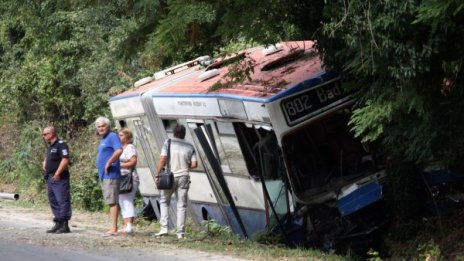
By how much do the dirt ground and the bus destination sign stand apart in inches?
96.8

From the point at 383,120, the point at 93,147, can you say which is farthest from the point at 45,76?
the point at 383,120

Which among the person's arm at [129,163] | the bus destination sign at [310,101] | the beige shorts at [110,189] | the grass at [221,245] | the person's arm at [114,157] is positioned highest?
the bus destination sign at [310,101]

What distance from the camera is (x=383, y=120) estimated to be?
1046 centimetres

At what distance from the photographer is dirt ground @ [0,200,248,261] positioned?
11.3 metres

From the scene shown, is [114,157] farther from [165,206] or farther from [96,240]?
[96,240]

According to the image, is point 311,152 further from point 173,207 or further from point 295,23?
point 173,207

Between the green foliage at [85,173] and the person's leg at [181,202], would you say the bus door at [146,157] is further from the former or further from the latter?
the person's leg at [181,202]

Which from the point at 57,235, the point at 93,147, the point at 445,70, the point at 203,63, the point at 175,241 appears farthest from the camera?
the point at 93,147

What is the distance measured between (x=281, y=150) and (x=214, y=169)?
8.72ft

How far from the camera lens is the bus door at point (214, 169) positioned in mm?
15000

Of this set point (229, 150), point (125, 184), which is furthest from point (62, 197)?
point (229, 150)

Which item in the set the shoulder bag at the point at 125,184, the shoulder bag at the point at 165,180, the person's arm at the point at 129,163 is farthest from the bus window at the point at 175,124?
the shoulder bag at the point at 165,180

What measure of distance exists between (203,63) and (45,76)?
10699 millimetres

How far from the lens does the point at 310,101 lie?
12.8m
